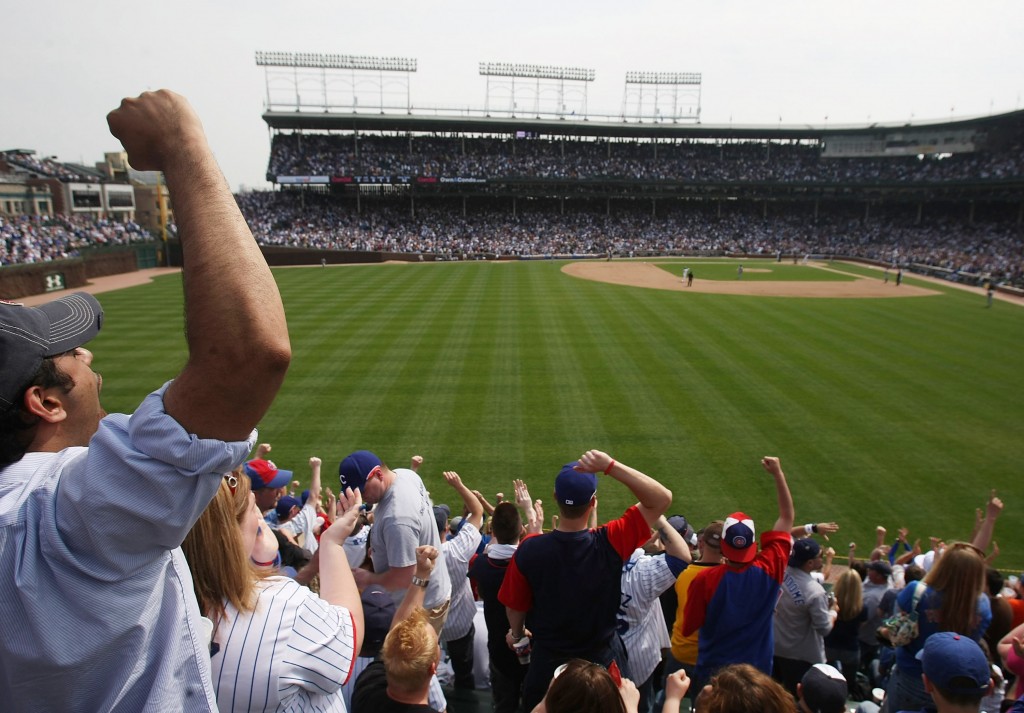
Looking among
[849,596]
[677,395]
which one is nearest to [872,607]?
[849,596]

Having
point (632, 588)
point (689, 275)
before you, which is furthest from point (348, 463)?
point (689, 275)

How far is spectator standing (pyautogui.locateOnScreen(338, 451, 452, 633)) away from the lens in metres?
4.24

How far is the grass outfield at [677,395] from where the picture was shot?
38.1 feet

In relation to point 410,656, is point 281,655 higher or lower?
higher

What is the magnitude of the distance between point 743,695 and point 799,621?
2.77 meters

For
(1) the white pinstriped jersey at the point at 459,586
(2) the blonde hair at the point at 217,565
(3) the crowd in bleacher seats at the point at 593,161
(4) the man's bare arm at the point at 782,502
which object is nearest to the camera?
(2) the blonde hair at the point at 217,565

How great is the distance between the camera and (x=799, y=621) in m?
5.23

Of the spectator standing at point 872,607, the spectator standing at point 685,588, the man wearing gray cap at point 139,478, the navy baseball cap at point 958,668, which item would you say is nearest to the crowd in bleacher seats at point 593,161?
the spectator standing at point 872,607

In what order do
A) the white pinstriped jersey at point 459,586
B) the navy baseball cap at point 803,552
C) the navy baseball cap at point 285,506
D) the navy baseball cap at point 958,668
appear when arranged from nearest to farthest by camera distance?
the navy baseball cap at point 958,668 → the white pinstriped jersey at point 459,586 → the navy baseball cap at point 803,552 → the navy baseball cap at point 285,506

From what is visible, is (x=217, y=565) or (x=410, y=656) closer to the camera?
(x=217, y=565)

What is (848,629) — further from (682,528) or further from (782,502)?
(782,502)

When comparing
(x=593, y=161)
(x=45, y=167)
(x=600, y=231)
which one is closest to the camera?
(x=45, y=167)

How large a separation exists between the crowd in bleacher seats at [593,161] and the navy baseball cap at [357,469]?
59.6m

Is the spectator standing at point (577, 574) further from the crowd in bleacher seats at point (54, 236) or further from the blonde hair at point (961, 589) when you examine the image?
the crowd in bleacher seats at point (54, 236)
